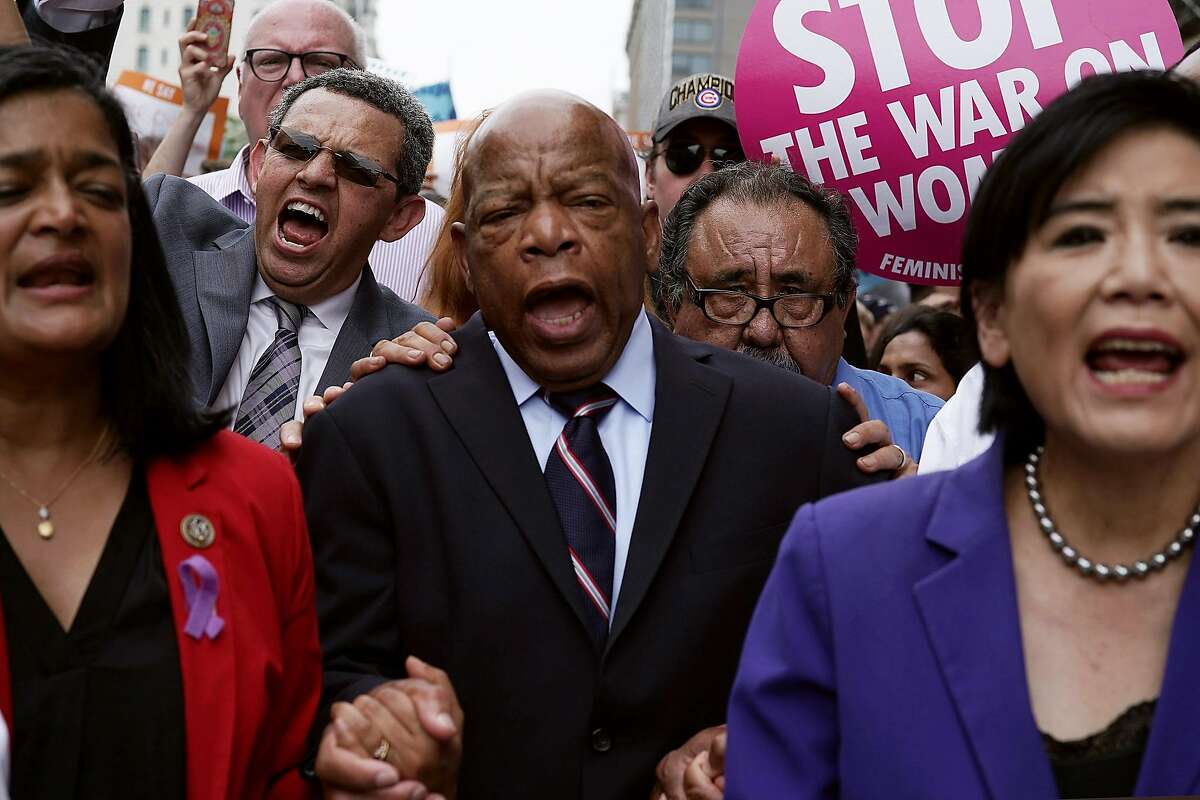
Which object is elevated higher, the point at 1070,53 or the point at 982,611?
the point at 1070,53

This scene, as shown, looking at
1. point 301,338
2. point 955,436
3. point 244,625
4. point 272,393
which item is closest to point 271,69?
point 301,338

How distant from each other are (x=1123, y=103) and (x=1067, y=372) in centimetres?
38

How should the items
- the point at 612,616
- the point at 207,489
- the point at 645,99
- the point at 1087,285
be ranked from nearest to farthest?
1. the point at 1087,285
2. the point at 207,489
3. the point at 612,616
4. the point at 645,99

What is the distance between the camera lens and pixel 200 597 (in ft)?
7.87

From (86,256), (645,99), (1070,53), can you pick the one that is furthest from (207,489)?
(645,99)

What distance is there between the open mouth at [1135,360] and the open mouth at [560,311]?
1114 millimetres

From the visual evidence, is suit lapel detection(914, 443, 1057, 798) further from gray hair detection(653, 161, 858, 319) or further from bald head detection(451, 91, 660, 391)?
gray hair detection(653, 161, 858, 319)

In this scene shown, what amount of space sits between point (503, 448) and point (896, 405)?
1795 millimetres

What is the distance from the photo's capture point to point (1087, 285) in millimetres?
2049

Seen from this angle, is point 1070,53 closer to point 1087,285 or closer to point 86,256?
point 1087,285

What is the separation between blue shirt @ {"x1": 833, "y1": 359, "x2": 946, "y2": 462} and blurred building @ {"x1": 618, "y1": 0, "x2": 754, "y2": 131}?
82071mm

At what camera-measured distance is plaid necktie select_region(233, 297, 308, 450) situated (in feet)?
12.5

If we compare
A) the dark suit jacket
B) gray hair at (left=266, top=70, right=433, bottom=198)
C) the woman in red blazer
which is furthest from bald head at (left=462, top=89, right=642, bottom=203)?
gray hair at (left=266, top=70, right=433, bottom=198)

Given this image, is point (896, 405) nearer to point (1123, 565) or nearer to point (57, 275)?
point (1123, 565)
